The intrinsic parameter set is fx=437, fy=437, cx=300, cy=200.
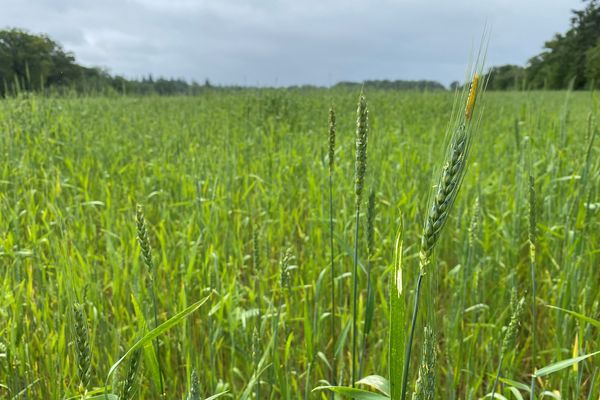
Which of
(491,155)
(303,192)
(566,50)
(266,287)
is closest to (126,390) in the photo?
(266,287)

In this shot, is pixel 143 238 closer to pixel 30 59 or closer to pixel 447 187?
pixel 447 187

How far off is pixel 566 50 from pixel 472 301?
→ 40.9 metres

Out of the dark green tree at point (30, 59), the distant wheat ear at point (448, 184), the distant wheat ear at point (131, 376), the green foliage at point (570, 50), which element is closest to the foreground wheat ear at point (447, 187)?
the distant wheat ear at point (448, 184)

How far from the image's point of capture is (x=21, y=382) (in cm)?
132

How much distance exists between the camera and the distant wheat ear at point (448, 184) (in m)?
0.54

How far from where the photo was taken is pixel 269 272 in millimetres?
2082

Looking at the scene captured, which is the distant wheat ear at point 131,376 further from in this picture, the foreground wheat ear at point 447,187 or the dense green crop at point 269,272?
the foreground wheat ear at point 447,187

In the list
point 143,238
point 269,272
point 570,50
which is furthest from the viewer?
point 570,50

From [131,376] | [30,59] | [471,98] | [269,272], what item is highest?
[30,59]

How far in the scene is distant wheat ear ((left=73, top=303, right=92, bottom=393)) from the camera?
673 millimetres

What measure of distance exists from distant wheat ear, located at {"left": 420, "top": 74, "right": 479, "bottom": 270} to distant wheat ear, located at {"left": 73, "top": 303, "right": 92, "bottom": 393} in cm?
52

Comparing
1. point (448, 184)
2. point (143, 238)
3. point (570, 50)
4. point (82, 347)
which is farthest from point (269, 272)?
point (570, 50)

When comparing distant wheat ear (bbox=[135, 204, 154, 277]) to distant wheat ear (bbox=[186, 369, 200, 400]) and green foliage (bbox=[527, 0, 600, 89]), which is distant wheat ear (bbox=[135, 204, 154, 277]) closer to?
distant wheat ear (bbox=[186, 369, 200, 400])

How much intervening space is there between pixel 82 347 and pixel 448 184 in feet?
1.95
